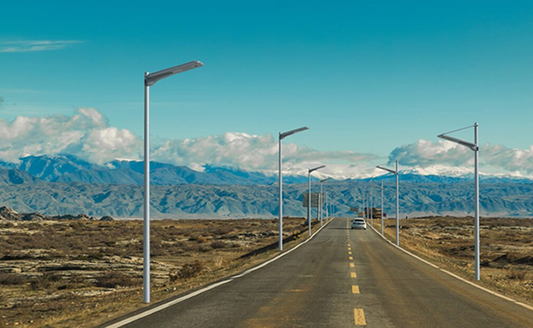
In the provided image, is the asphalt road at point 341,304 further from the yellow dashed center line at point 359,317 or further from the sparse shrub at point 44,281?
the sparse shrub at point 44,281

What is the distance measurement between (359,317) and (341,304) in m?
1.88

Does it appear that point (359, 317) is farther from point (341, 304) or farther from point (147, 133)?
point (147, 133)

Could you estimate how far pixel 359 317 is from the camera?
12539 millimetres

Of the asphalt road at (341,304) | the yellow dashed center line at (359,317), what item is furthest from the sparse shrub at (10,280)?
the yellow dashed center line at (359,317)

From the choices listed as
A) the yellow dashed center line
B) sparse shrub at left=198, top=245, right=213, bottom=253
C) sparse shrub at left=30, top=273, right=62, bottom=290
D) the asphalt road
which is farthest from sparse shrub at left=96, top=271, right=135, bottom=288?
sparse shrub at left=198, top=245, right=213, bottom=253

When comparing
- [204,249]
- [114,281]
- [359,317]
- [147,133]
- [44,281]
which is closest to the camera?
[359,317]

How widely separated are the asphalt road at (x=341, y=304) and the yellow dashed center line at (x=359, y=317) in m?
0.02

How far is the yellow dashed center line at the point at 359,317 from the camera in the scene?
38.9 feet

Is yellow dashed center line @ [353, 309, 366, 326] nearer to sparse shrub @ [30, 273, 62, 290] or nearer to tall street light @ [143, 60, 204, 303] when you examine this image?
tall street light @ [143, 60, 204, 303]

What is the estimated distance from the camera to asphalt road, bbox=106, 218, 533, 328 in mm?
12070

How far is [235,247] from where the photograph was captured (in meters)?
58.2

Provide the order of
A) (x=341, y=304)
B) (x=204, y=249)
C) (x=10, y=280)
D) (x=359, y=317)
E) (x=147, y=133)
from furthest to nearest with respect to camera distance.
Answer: (x=204, y=249) → (x=10, y=280) → (x=147, y=133) → (x=341, y=304) → (x=359, y=317)

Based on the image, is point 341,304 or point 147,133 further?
point 147,133

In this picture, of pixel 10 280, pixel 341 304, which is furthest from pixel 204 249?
pixel 341 304
